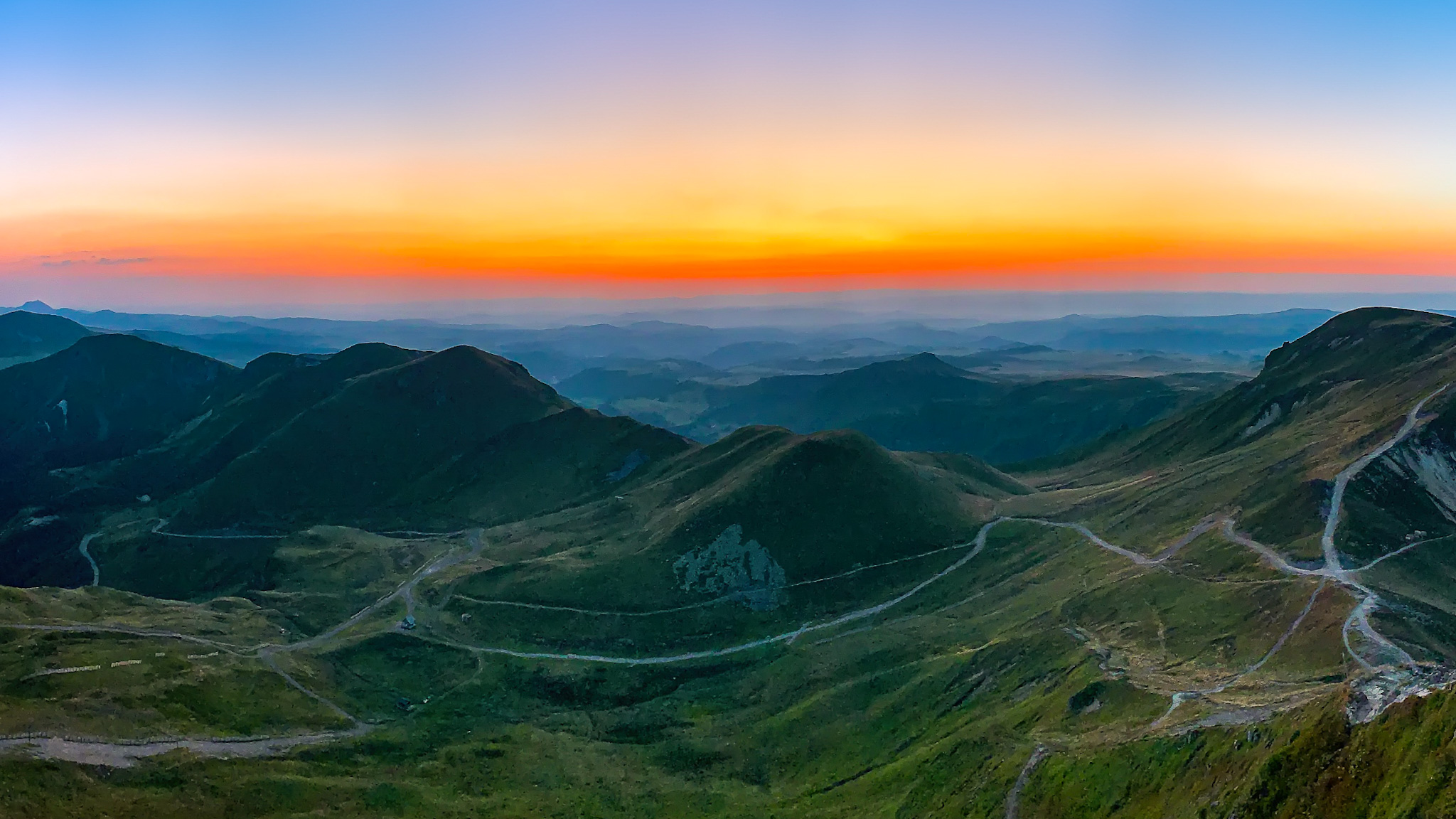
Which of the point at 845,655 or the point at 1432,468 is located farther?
the point at 845,655

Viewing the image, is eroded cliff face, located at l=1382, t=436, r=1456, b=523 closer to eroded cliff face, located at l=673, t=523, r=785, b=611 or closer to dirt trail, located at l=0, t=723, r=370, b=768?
eroded cliff face, located at l=673, t=523, r=785, b=611

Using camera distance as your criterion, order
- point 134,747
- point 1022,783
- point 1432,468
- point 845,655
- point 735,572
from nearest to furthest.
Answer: point 1022,783 → point 134,747 → point 1432,468 → point 845,655 → point 735,572

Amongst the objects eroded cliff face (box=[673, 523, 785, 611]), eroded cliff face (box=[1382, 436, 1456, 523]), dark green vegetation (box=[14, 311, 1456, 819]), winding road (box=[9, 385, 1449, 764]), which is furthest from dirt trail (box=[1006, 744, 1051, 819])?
eroded cliff face (box=[1382, 436, 1456, 523])

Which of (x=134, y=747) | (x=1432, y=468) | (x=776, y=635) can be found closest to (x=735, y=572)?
(x=776, y=635)

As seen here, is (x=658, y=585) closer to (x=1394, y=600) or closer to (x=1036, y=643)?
(x=1036, y=643)

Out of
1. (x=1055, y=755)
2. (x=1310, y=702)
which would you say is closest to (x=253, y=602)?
(x=1055, y=755)

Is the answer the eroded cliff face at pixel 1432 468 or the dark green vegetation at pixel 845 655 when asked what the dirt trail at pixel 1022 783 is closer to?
the dark green vegetation at pixel 845 655

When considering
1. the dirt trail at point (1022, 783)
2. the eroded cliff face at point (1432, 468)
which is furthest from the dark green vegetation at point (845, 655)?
the eroded cliff face at point (1432, 468)

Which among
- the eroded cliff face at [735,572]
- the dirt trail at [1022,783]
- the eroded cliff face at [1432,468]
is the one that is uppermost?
the eroded cliff face at [1432,468]

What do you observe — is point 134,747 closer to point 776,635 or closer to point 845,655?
point 776,635

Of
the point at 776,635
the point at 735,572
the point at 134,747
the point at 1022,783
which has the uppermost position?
the point at 1022,783
